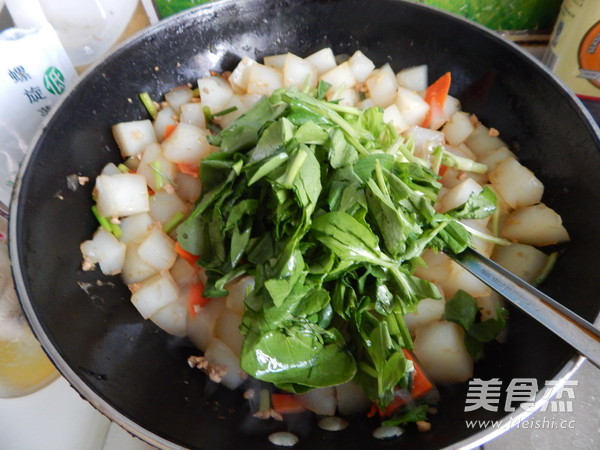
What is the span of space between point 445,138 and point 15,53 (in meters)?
0.92

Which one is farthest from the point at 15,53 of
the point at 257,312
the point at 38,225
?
the point at 257,312

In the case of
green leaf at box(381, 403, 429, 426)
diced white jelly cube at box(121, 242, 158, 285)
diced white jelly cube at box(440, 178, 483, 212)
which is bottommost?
green leaf at box(381, 403, 429, 426)

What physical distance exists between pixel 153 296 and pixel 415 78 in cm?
76

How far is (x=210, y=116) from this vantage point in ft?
3.42

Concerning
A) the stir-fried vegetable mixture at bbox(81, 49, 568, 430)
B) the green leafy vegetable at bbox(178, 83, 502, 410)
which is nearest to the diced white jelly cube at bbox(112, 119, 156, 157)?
the stir-fried vegetable mixture at bbox(81, 49, 568, 430)

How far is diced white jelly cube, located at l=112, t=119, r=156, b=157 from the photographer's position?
97cm

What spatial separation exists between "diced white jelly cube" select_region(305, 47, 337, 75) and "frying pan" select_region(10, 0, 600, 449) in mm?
49

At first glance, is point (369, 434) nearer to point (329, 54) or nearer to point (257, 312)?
point (257, 312)

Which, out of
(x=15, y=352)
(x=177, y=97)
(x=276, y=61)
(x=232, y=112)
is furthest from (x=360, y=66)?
(x=15, y=352)

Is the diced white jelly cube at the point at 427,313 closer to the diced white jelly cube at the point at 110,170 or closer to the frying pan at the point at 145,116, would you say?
the frying pan at the point at 145,116

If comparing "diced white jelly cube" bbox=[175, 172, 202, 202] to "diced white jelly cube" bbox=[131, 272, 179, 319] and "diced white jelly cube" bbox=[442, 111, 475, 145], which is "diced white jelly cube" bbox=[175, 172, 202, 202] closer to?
"diced white jelly cube" bbox=[131, 272, 179, 319]

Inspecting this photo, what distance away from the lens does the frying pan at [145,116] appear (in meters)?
0.73

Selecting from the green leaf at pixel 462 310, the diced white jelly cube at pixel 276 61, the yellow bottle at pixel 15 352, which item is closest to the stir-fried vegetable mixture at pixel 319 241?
the green leaf at pixel 462 310

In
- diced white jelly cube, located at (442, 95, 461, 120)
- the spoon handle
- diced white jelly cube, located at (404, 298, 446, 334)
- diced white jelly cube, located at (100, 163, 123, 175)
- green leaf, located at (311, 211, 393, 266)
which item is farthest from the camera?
diced white jelly cube, located at (442, 95, 461, 120)
